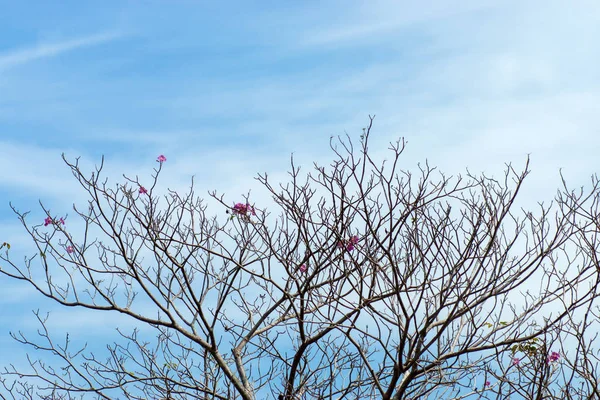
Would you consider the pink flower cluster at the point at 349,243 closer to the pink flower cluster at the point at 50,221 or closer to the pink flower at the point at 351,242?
the pink flower at the point at 351,242

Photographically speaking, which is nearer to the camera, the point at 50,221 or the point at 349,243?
the point at 349,243

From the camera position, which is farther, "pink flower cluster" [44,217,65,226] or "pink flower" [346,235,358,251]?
"pink flower cluster" [44,217,65,226]

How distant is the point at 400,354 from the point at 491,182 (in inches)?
57.6

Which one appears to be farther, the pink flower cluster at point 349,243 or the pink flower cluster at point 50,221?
the pink flower cluster at point 50,221

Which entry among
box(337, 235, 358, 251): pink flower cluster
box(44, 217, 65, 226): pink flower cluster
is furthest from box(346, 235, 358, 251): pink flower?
box(44, 217, 65, 226): pink flower cluster

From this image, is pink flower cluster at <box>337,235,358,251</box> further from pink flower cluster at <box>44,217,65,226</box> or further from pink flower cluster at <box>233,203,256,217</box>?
pink flower cluster at <box>44,217,65,226</box>

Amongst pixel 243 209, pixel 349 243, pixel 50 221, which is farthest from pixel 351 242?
pixel 50 221

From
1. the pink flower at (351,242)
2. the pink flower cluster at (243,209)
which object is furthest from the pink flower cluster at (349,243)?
the pink flower cluster at (243,209)

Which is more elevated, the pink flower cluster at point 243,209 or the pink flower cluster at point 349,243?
the pink flower cluster at point 243,209

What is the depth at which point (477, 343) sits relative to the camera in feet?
16.2

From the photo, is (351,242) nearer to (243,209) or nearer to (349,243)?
(349,243)

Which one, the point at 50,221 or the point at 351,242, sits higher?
the point at 50,221

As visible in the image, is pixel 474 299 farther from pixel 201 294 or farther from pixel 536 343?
pixel 201 294

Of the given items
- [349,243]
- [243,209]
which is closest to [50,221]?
[243,209]
